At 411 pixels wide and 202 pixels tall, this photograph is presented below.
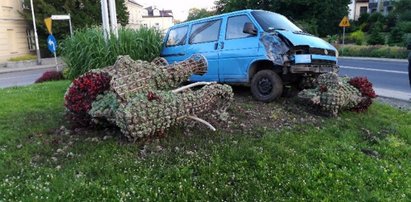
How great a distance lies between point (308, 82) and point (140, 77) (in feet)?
12.8

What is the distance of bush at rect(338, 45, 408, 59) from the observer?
90.0 ft

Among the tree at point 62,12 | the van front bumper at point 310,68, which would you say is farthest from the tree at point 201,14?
the van front bumper at point 310,68

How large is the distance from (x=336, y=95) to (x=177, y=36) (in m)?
4.54

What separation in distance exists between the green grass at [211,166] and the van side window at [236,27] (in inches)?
108

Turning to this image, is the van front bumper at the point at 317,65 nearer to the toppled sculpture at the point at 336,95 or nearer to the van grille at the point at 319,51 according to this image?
the van grille at the point at 319,51

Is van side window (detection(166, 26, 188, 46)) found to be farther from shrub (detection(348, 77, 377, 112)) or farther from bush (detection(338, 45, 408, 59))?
bush (detection(338, 45, 408, 59))

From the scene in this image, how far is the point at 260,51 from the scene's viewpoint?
7.10 meters

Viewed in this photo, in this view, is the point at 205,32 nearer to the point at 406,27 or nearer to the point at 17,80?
the point at 17,80

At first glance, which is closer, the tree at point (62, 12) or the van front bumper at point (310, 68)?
the van front bumper at point (310, 68)

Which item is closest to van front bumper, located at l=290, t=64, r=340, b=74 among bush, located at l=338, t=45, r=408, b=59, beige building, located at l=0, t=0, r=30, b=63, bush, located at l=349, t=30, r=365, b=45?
bush, located at l=338, t=45, r=408, b=59

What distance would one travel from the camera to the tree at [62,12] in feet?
104

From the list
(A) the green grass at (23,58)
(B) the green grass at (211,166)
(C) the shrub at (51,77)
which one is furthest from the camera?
(A) the green grass at (23,58)

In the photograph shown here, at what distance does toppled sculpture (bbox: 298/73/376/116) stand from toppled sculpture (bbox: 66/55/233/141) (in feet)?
5.39

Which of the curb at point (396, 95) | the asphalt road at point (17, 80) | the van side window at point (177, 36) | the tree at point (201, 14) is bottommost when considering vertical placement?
the curb at point (396, 95)
